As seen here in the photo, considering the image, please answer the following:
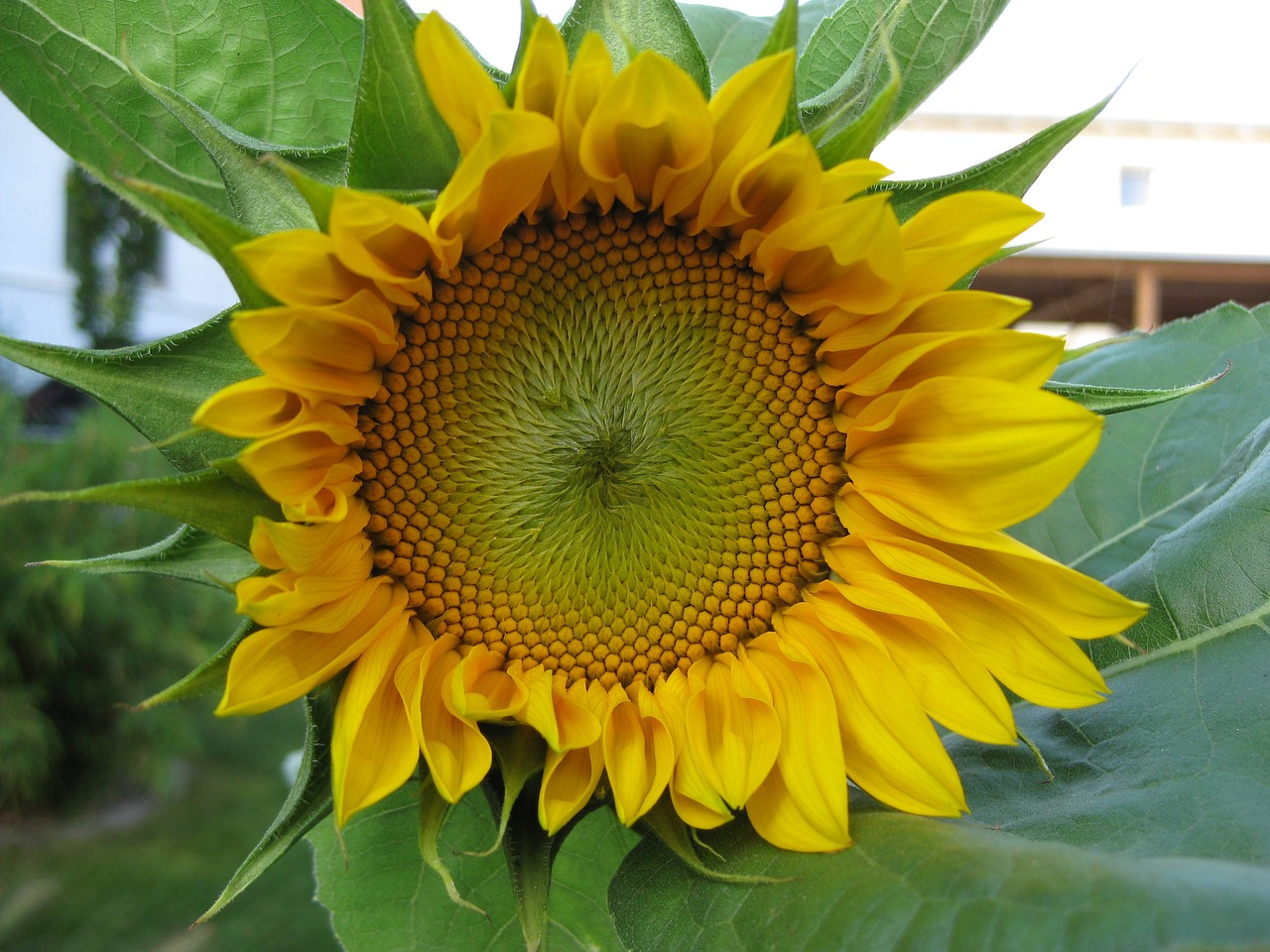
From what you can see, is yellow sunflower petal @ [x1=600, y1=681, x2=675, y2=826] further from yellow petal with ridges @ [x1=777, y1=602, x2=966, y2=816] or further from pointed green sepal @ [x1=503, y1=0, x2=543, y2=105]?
pointed green sepal @ [x1=503, y1=0, x2=543, y2=105]

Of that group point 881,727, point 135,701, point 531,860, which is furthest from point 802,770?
point 135,701

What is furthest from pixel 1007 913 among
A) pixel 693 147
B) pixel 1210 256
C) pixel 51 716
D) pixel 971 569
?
pixel 1210 256

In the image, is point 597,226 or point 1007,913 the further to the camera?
point 597,226

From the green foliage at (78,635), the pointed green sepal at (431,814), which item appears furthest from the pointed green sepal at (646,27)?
the green foliage at (78,635)

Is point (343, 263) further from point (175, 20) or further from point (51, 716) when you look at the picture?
point (51, 716)

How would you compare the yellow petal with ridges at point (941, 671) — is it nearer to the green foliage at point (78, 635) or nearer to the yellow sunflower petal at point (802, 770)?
the yellow sunflower petal at point (802, 770)

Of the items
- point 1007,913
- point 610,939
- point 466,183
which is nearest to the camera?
point 1007,913

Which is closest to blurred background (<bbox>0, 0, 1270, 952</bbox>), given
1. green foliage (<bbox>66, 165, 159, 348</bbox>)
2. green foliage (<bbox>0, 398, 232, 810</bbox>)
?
green foliage (<bbox>0, 398, 232, 810</bbox>)
